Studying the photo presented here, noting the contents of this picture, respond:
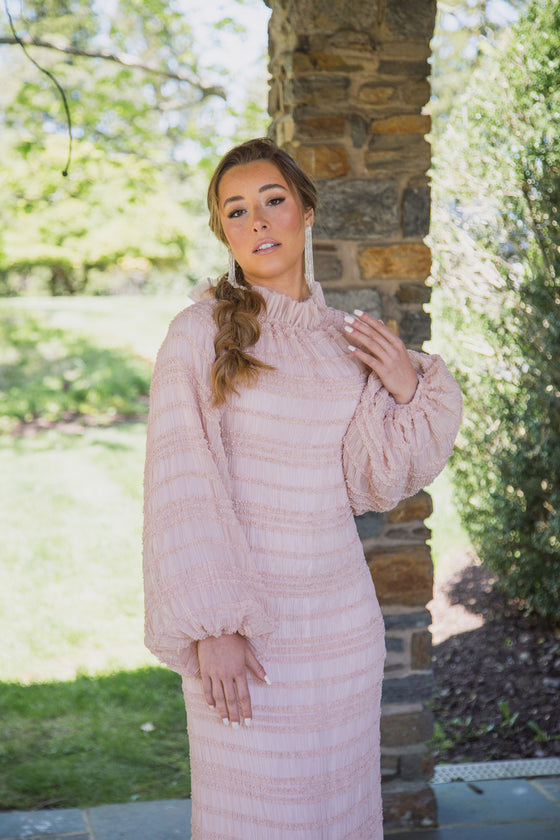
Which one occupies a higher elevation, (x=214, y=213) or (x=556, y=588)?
(x=214, y=213)

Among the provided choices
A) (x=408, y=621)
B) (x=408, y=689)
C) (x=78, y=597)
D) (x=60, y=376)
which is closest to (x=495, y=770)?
(x=408, y=689)

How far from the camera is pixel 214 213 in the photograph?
202cm

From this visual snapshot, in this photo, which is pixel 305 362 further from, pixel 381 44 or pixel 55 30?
pixel 55 30

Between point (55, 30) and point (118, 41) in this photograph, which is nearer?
point (118, 41)

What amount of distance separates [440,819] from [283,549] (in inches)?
73.9

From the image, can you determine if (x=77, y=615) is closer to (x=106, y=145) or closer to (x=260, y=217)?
(x=106, y=145)

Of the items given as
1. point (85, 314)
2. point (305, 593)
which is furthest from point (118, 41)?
point (85, 314)

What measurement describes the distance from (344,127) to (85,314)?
1150cm

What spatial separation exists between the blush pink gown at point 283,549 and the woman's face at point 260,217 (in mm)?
114

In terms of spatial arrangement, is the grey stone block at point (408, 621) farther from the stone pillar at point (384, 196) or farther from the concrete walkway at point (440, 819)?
the concrete walkway at point (440, 819)

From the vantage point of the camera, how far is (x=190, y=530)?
5.49ft

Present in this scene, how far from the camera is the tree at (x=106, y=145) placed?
281 inches

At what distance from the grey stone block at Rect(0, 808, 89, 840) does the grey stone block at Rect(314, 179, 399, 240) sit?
7.38 ft

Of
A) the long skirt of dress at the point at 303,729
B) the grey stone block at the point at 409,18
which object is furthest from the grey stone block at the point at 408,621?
the grey stone block at the point at 409,18
